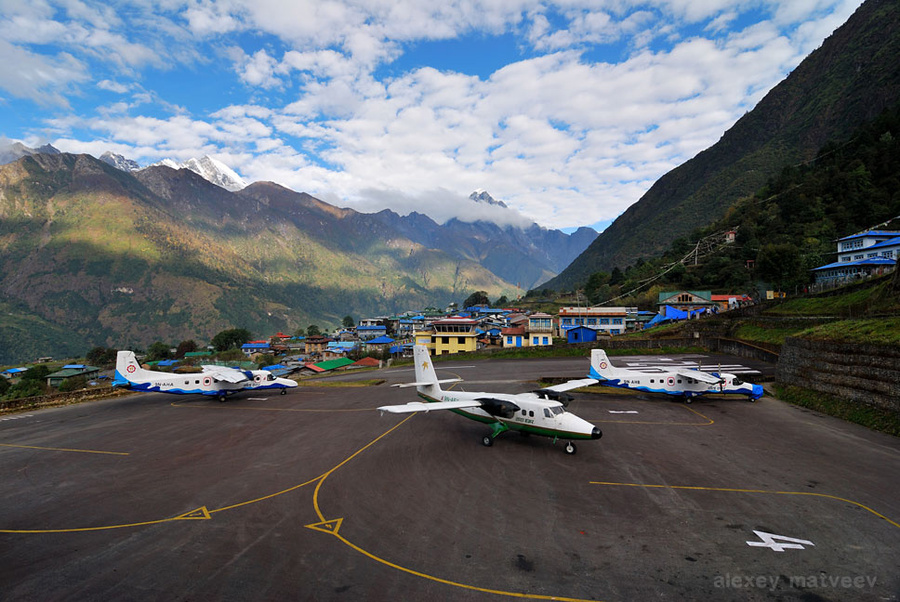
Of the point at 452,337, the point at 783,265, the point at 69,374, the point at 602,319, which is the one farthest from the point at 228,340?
the point at 783,265

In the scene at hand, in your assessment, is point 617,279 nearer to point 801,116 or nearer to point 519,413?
point 801,116

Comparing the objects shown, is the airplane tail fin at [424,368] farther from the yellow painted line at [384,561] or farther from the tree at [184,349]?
the tree at [184,349]

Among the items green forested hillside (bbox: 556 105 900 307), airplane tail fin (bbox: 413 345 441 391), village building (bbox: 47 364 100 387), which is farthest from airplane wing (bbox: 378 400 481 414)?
village building (bbox: 47 364 100 387)

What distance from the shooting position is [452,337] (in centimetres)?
7750

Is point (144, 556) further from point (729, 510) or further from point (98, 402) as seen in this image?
point (98, 402)

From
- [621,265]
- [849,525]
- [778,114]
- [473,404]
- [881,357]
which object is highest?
[778,114]

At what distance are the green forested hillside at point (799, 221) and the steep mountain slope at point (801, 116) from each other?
3951 cm

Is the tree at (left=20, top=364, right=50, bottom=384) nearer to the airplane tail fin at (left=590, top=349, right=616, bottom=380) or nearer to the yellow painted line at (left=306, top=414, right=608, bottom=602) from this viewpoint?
the yellow painted line at (left=306, top=414, right=608, bottom=602)

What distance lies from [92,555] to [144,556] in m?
1.58

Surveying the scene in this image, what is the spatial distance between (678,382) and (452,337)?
52.5 meters

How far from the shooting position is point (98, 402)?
33.4m

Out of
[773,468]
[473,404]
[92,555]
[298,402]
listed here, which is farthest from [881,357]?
[298,402]

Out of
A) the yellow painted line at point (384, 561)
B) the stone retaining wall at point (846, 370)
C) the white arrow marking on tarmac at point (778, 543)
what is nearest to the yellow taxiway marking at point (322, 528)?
the yellow painted line at point (384, 561)

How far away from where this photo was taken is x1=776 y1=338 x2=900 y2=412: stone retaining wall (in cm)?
2062
